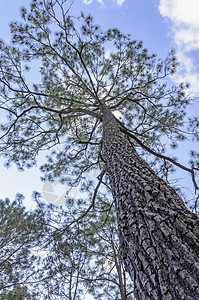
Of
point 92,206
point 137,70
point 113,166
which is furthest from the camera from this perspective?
point 137,70

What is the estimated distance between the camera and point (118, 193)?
155 centimetres

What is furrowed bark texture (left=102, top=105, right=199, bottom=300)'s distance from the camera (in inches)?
29.1

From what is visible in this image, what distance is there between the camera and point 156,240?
3.04 ft

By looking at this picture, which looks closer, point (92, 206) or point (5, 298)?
point (92, 206)

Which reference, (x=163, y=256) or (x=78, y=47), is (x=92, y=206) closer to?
(x=163, y=256)

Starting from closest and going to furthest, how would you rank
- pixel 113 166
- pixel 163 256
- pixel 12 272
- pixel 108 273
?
pixel 163 256 < pixel 113 166 < pixel 108 273 < pixel 12 272

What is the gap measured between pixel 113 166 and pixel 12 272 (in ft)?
13.6

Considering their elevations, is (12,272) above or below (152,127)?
below

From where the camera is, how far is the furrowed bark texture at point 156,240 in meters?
0.74

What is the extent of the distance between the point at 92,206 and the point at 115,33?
13.2 ft

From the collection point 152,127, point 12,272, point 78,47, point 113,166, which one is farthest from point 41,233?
point 78,47

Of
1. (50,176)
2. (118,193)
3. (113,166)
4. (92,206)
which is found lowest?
(118,193)

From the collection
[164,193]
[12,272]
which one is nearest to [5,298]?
[12,272]

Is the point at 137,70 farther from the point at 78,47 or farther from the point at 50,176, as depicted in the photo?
the point at 50,176
